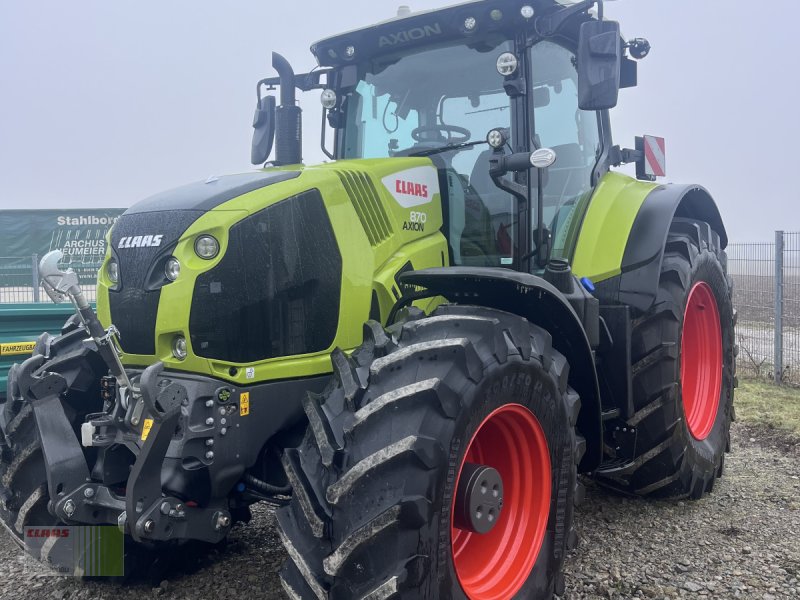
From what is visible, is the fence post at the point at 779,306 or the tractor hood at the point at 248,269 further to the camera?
the fence post at the point at 779,306

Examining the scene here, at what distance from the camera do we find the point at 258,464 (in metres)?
3.06

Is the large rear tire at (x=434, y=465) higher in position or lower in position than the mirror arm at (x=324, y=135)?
lower

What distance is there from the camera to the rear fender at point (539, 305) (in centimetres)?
298

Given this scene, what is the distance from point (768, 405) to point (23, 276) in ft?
37.7

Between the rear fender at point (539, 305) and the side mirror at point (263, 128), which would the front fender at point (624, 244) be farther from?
the side mirror at point (263, 128)

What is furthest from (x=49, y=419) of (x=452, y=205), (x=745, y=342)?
(x=745, y=342)

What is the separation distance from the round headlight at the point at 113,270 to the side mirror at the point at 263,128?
1396 mm

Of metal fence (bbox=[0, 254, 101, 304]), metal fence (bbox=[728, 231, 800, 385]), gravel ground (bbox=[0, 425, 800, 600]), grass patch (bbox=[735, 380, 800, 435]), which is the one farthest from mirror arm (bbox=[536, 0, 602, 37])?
metal fence (bbox=[0, 254, 101, 304])

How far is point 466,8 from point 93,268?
972 cm

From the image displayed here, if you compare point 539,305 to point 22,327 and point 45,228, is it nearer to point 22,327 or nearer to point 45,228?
point 22,327

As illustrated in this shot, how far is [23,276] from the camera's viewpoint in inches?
489

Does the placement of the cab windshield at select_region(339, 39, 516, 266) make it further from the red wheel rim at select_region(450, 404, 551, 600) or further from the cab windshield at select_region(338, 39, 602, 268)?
the red wheel rim at select_region(450, 404, 551, 600)

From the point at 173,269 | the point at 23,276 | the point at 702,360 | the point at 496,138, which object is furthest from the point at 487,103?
the point at 23,276

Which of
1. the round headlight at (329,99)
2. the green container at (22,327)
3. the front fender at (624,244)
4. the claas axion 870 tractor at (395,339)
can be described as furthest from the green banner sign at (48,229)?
the front fender at (624,244)
